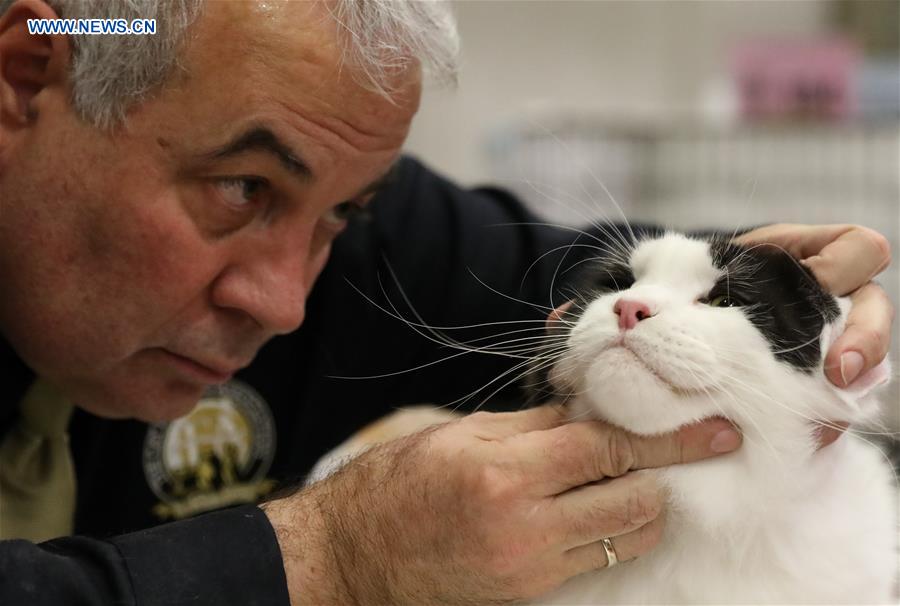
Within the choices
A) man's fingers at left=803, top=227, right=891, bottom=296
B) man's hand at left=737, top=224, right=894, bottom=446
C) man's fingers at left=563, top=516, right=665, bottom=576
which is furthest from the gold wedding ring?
man's fingers at left=803, top=227, right=891, bottom=296

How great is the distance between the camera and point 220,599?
2.60 feet

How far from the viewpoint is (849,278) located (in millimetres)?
974

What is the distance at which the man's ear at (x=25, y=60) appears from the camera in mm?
917

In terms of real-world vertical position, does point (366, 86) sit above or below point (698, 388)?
above

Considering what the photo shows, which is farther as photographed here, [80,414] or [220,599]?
[80,414]

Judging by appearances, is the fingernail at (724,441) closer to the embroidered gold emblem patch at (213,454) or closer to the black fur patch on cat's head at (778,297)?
the black fur patch on cat's head at (778,297)

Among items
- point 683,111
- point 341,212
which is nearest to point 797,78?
point 683,111

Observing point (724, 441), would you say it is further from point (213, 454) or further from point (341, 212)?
point (213, 454)

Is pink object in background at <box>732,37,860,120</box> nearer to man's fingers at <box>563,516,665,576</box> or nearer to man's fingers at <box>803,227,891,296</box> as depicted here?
man's fingers at <box>803,227,891,296</box>

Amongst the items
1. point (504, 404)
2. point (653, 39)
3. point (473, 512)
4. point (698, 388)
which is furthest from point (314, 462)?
point (653, 39)

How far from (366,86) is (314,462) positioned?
778mm

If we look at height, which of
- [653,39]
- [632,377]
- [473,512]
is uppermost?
[653,39]

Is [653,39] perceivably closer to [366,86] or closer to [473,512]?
[366,86]

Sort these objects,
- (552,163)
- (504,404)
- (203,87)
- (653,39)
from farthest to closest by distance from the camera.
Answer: (653,39), (552,163), (504,404), (203,87)
